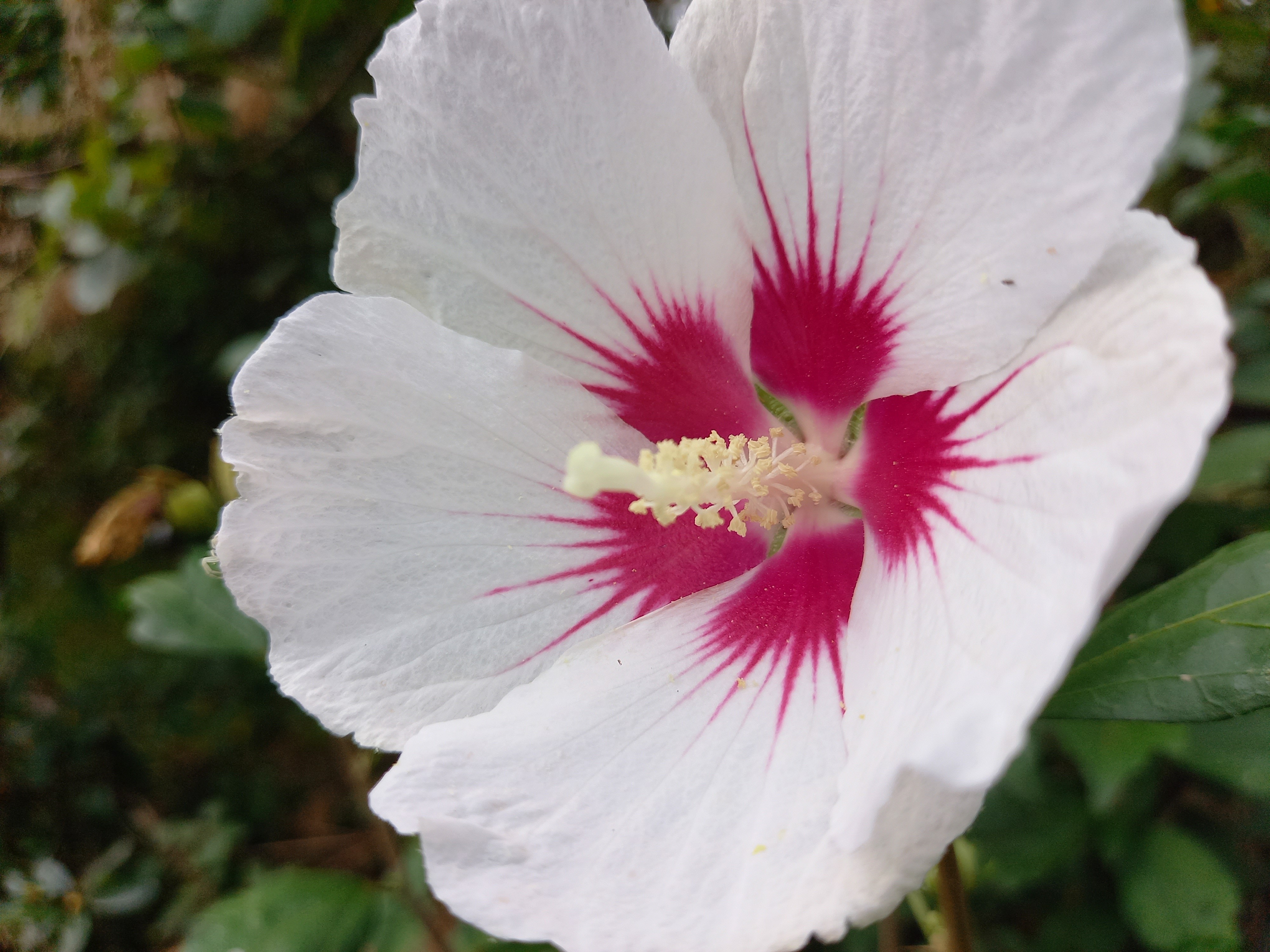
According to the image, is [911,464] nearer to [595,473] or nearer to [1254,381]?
[595,473]

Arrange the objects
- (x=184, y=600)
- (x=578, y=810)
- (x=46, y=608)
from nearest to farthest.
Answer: (x=578, y=810) < (x=184, y=600) < (x=46, y=608)

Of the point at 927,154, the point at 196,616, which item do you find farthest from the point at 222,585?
the point at 927,154

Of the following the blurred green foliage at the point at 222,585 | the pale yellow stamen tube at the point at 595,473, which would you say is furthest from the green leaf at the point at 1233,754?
the pale yellow stamen tube at the point at 595,473

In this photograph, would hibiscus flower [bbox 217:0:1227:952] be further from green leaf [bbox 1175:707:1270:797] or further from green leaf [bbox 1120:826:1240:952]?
green leaf [bbox 1120:826:1240:952]

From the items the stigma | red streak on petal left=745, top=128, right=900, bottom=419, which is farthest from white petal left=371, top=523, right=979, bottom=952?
red streak on petal left=745, top=128, right=900, bottom=419

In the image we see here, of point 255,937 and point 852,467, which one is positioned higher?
point 852,467

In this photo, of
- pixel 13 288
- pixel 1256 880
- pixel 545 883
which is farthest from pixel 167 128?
pixel 1256 880

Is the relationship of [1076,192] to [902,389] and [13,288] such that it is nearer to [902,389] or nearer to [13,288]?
[902,389]

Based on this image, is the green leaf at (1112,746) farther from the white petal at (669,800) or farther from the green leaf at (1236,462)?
the white petal at (669,800)
